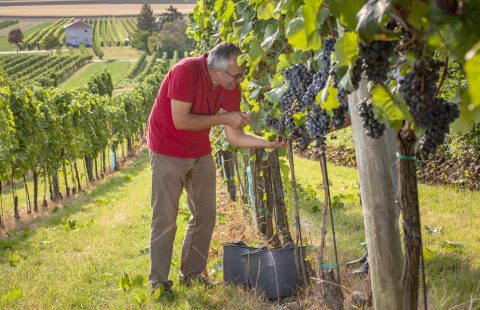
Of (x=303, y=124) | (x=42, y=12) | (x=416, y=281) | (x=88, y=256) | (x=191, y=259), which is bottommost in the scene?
(x=88, y=256)

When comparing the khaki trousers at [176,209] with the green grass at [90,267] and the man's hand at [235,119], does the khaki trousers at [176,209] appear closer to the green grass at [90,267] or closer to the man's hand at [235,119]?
the green grass at [90,267]

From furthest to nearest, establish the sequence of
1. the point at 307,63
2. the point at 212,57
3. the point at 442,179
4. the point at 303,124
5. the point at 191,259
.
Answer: the point at 442,179
the point at 191,259
the point at 212,57
the point at 303,124
the point at 307,63

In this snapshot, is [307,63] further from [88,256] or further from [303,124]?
[88,256]

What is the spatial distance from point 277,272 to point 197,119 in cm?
122

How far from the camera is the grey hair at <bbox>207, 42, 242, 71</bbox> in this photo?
4.74m

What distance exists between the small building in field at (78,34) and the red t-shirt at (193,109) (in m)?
123

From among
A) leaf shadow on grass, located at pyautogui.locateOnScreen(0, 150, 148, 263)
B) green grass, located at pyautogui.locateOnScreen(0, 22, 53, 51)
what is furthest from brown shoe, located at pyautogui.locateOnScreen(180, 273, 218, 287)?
green grass, located at pyautogui.locateOnScreen(0, 22, 53, 51)

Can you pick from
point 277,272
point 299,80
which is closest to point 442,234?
point 277,272

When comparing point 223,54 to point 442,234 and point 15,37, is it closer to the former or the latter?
point 442,234

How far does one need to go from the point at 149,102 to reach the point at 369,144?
3643cm

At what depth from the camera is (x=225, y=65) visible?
4770 millimetres

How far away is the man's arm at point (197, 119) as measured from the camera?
480cm

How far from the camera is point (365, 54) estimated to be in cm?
179

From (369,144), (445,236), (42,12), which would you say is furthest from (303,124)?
(42,12)
